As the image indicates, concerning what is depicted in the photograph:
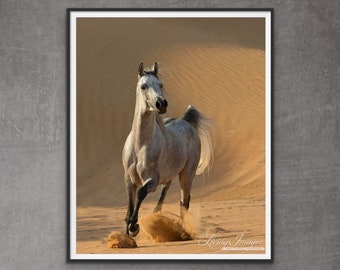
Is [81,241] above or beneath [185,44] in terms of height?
beneath

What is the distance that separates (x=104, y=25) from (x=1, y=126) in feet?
2.61

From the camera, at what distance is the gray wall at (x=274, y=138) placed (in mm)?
3768

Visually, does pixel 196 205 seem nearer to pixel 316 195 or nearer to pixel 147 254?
pixel 147 254

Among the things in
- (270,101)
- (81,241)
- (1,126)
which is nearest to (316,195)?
(270,101)

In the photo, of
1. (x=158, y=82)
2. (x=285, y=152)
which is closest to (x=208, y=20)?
(x=158, y=82)

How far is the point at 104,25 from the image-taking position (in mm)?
3781

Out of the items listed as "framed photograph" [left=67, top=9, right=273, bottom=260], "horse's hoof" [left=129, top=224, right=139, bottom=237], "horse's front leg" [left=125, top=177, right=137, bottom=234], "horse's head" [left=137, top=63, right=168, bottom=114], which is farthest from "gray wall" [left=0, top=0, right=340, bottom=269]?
"horse's head" [left=137, top=63, right=168, bottom=114]

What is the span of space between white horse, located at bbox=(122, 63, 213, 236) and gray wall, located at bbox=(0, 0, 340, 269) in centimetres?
35

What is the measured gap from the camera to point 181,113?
12.4 ft

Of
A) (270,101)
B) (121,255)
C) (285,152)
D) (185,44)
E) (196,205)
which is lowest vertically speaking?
(121,255)

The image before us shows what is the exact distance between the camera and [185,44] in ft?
12.4

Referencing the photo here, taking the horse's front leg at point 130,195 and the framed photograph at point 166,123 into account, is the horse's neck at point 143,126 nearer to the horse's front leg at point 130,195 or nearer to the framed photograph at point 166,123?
→ the framed photograph at point 166,123

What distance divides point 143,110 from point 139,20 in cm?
50

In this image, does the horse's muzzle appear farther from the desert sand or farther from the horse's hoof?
the horse's hoof
